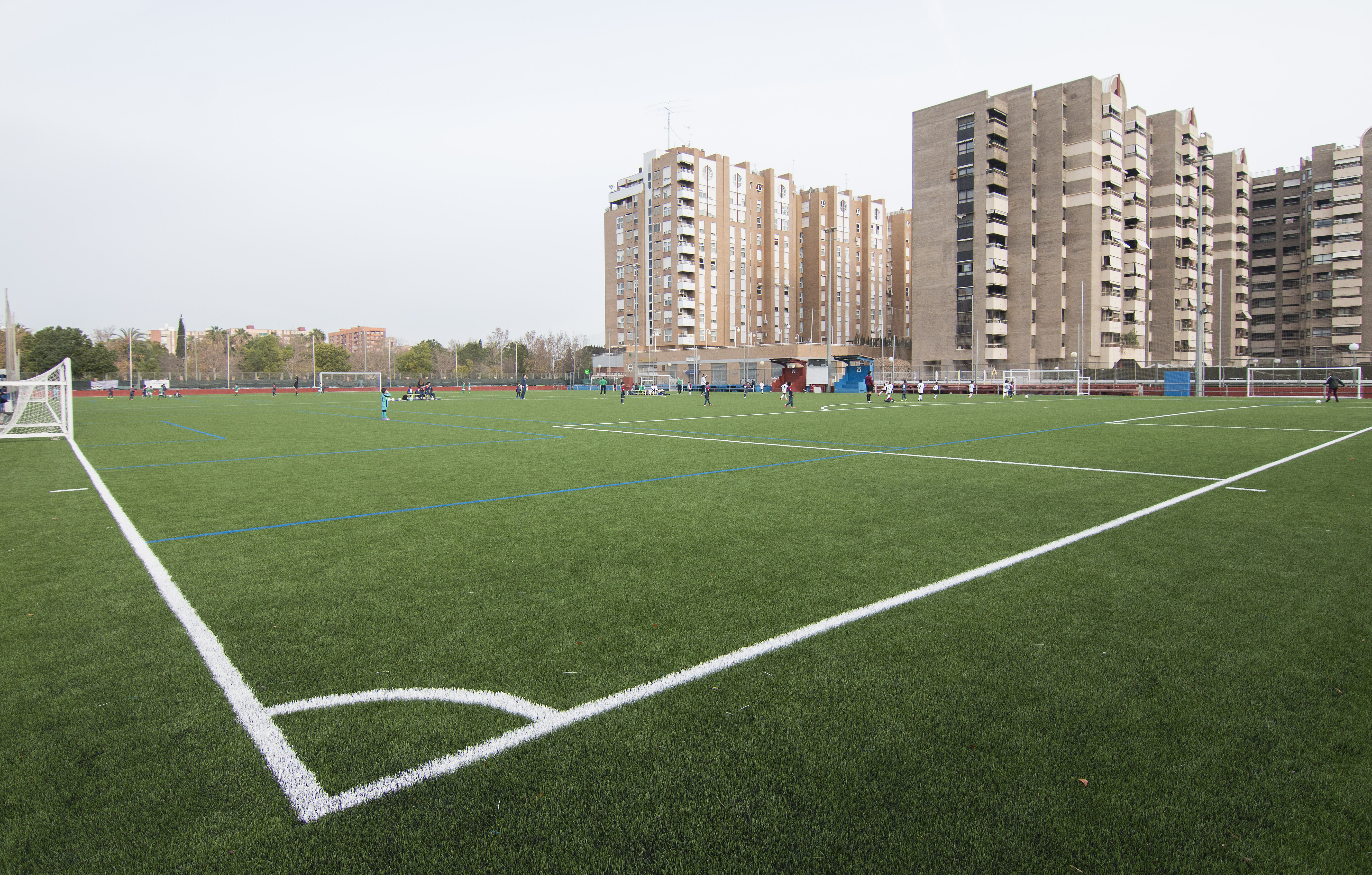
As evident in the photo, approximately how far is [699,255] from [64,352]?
79130mm

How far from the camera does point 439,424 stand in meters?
26.4

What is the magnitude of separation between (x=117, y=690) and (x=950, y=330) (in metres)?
86.6

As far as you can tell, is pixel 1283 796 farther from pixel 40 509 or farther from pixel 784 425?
pixel 784 425

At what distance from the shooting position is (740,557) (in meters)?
6.52

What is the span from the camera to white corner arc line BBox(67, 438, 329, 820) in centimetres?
285

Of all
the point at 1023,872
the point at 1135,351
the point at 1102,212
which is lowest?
the point at 1023,872

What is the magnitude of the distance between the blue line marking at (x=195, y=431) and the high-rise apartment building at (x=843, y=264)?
4173 inches

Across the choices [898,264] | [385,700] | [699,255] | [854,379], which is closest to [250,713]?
[385,700]

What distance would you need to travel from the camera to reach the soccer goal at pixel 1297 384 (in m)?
45.4

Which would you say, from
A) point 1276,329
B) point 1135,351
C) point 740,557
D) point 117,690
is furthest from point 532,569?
point 1276,329

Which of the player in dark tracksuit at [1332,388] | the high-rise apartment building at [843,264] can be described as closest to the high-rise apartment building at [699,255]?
the high-rise apartment building at [843,264]

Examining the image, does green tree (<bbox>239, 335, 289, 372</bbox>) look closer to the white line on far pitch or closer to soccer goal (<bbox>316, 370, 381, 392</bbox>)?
soccer goal (<bbox>316, 370, 381, 392</bbox>)

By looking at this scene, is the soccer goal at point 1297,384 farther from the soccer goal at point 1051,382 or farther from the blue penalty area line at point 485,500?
the blue penalty area line at point 485,500

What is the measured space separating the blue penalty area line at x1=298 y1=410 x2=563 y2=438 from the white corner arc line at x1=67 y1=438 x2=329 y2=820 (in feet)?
48.7
